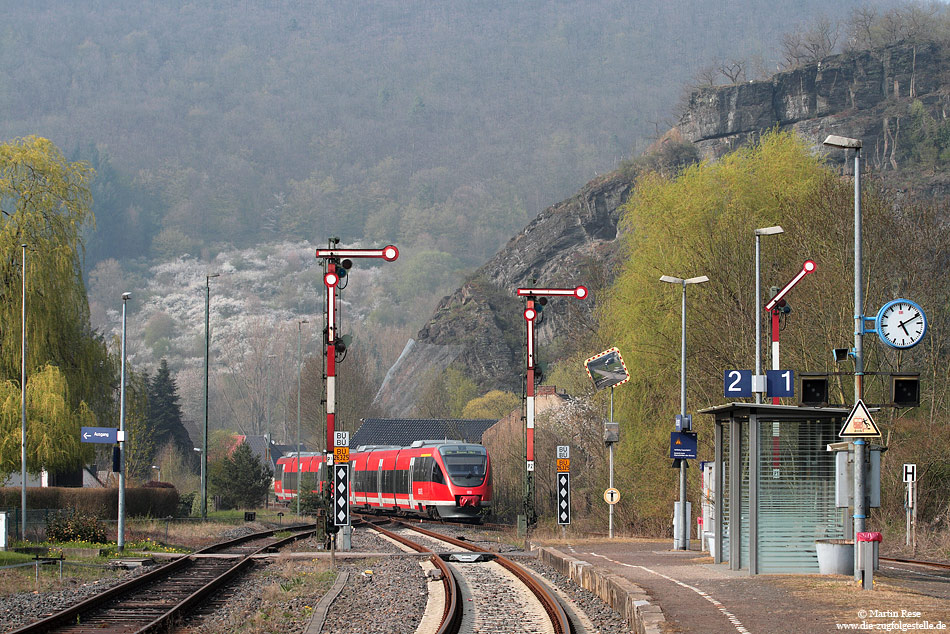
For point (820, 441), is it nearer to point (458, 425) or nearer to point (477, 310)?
point (458, 425)

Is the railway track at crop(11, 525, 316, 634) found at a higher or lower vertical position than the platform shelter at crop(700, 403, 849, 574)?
lower

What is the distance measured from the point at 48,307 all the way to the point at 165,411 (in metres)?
73.0

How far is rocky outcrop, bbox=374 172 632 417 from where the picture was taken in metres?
129

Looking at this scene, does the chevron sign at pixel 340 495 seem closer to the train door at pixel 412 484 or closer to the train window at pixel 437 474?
the train window at pixel 437 474

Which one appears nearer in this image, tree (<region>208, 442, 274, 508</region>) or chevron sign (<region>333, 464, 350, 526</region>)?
chevron sign (<region>333, 464, 350, 526</region>)

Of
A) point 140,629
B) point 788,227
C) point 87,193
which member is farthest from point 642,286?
point 140,629

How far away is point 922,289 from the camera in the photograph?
3247 cm

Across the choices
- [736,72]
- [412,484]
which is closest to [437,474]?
[412,484]

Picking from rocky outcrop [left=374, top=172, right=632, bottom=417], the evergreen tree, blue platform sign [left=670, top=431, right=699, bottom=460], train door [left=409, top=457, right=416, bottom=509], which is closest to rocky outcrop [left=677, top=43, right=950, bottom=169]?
rocky outcrop [left=374, top=172, right=632, bottom=417]

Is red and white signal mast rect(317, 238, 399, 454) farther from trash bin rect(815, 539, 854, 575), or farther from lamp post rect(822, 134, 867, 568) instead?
trash bin rect(815, 539, 854, 575)

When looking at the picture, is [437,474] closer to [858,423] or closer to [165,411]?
[858,423]

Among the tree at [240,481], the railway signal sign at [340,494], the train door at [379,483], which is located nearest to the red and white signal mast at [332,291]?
the railway signal sign at [340,494]

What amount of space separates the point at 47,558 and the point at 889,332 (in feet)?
63.3

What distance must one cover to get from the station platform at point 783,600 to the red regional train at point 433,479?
81.6ft
